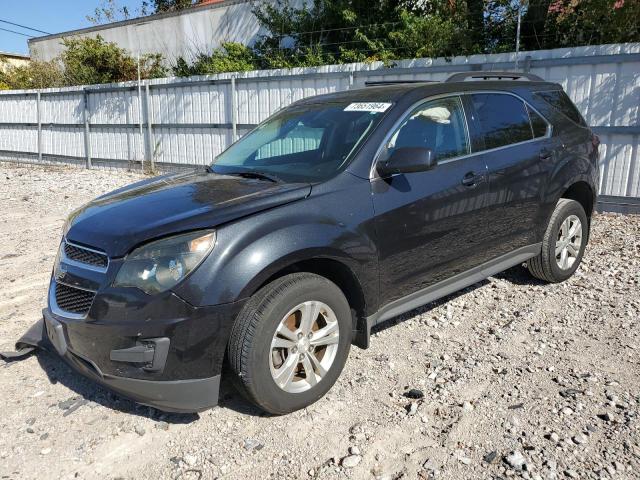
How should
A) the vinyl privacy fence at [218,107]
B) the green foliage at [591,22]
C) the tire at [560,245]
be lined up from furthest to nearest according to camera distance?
the green foliage at [591,22], the vinyl privacy fence at [218,107], the tire at [560,245]

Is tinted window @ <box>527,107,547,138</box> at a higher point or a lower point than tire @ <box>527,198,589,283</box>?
higher

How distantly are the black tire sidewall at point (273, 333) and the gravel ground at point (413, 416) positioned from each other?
133mm

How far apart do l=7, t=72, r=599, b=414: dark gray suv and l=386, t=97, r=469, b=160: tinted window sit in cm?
1

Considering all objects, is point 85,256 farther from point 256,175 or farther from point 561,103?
point 561,103

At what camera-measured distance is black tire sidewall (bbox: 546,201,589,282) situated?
482 centimetres

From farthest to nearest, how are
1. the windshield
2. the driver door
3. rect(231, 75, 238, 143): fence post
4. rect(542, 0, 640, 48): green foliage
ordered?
1. rect(231, 75, 238, 143): fence post
2. rect(542, 0, 640, 48): green foliage
3. the windshield
4. the driver door

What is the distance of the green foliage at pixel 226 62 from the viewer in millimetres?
14414

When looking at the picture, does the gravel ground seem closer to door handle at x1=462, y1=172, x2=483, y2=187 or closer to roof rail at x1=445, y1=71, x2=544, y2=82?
door handle at x1=462, y1=172, x2=483, y2=187

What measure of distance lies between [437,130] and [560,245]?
1.93 m

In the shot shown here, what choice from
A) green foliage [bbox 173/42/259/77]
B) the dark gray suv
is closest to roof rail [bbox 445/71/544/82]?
the dark gray suv

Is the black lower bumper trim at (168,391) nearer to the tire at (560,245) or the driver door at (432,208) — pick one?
the driver door at (432,208)

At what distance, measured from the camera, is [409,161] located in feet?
10.8

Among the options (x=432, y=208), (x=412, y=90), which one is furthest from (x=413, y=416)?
(x=412, y=90)

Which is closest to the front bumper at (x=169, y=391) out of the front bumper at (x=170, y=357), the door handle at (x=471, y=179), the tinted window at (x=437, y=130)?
the front bumper at (x=170, y=357)
